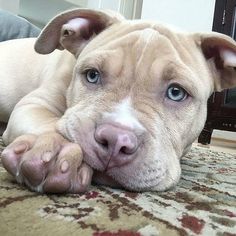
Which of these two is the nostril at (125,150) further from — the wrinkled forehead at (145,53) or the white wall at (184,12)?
the white wall at (184,12)

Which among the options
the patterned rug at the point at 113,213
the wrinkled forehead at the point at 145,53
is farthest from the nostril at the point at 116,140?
the wrinkled forehead at the point at 145,53

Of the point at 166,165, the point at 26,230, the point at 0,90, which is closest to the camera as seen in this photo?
the point at 26,230

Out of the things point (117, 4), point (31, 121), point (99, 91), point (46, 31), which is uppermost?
point (117, 4)

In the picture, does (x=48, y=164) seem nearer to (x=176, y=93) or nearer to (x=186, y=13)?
(x=176, y=93)

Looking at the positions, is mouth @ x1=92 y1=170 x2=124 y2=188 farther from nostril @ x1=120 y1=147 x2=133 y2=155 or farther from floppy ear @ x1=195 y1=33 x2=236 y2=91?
floppy ear @ x1=195 y1=33 x2=236 y2=91

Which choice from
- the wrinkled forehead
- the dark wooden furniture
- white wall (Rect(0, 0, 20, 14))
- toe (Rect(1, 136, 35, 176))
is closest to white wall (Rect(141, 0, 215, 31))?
the dark wooden furniture

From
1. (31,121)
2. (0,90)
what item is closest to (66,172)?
(31,121)

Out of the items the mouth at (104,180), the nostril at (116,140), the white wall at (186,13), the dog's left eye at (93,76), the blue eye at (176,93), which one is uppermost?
the white wall at (186,13)

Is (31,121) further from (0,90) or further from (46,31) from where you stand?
(0,90)

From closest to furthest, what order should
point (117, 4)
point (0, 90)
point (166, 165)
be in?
point (166, 165)
point (0, 90)
point (117, 4)
